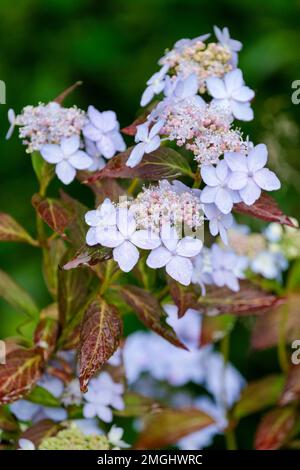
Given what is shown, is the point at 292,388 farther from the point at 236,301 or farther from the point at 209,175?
the point at 209,175

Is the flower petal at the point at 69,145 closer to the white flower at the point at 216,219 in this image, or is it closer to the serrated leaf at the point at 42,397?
the white flower at the point at 216,219

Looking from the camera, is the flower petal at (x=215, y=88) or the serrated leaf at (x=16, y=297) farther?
the serrated leaf at (x=16, y=297)

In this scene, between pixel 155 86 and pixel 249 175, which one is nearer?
pixel 249 175

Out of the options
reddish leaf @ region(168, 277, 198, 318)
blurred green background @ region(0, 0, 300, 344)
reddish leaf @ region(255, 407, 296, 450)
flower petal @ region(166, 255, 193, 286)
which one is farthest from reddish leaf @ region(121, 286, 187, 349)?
blurred green background @ region(0, 0, 300, 344)

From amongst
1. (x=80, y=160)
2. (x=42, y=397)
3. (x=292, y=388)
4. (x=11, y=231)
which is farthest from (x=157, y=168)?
(x=292, y=388)

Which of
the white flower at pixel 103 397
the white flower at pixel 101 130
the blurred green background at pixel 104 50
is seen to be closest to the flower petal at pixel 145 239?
the white flower at pixel 101 130
